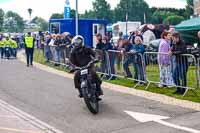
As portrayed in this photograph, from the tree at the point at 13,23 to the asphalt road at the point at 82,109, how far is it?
77.9 m

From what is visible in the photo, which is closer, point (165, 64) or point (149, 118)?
point (149, 118)

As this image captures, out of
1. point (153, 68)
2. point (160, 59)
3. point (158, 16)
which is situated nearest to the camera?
point (160, 59)

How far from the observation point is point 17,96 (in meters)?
13.0

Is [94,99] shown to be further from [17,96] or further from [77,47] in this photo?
[17,96]

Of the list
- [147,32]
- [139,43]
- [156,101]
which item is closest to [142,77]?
[139,43]

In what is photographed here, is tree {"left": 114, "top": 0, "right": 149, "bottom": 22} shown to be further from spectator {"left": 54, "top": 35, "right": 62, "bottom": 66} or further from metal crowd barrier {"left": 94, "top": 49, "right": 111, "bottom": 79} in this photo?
metal crowd barrier {"left": 94, "top": 49, "right": 111, "bottom": 79}

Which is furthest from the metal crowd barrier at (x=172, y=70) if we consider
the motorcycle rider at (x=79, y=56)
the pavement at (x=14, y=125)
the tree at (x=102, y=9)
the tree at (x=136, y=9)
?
the tree at (x=136, y=9)

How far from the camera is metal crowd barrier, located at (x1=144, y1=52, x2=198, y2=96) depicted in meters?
12.1

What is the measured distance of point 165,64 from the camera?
13.0m

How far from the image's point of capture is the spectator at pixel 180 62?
40.1ft

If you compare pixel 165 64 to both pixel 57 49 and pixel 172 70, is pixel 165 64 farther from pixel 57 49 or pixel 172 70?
pixel 57 49

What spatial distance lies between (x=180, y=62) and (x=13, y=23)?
279ft

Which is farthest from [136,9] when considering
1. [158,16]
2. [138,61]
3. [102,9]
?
[138,61]

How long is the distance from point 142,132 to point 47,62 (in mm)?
17149
